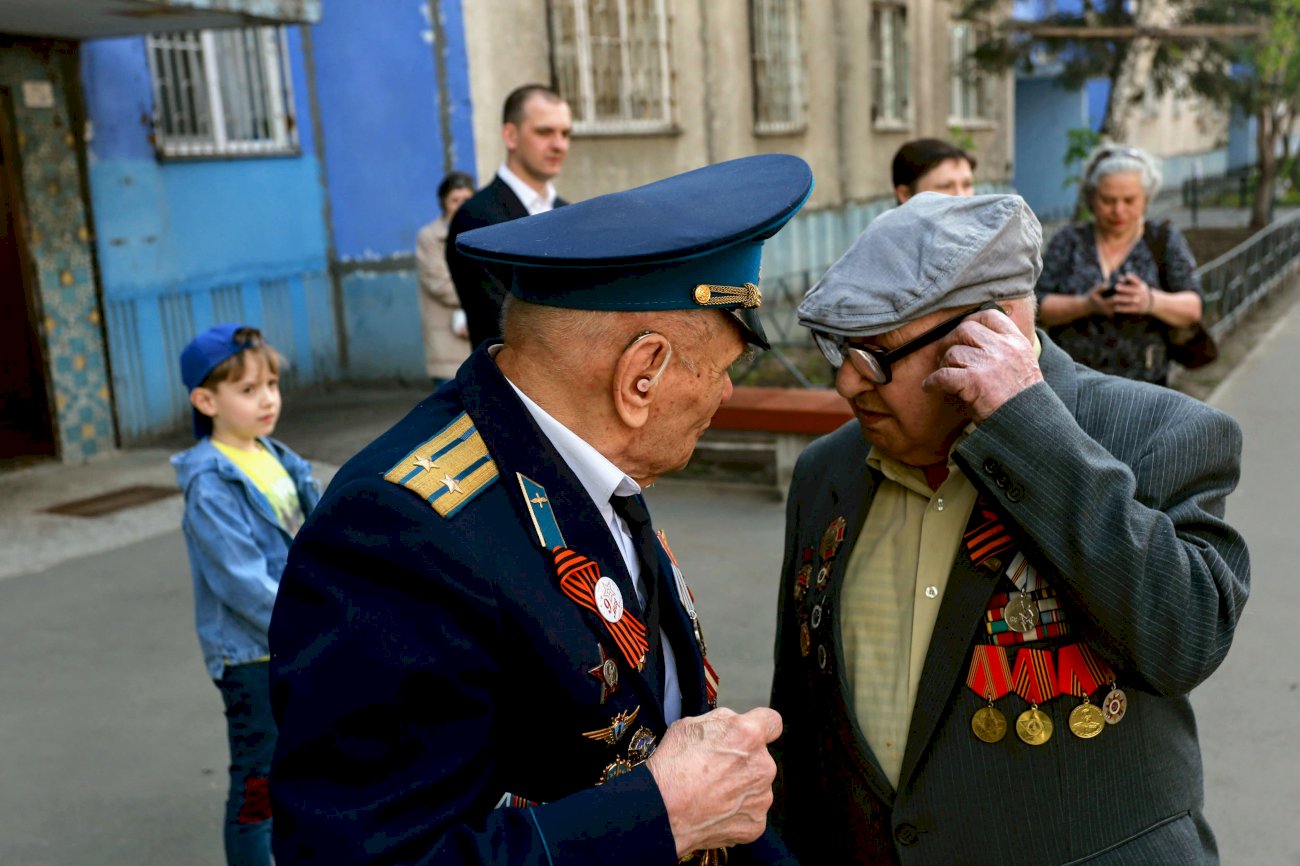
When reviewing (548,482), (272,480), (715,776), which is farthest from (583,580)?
(272,480)

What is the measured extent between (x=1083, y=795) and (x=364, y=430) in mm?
7687

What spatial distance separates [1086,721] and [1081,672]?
0.24 ft

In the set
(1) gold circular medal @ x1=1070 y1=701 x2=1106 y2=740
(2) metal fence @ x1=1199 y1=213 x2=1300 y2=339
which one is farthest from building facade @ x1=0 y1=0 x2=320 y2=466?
(2) metal fence @ x1=1199 y1=213 x2=1300 y2=339

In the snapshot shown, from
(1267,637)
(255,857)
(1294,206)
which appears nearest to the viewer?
(255,857)

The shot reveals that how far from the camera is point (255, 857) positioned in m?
3.01

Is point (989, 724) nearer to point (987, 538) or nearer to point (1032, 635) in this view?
point (1032, 635)

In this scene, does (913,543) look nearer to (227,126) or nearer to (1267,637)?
(1267,637)

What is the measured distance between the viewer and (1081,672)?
70.5 inches

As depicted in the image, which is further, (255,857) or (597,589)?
(255,857)

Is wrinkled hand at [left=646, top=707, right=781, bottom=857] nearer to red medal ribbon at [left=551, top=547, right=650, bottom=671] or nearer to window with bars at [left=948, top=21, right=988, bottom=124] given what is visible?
red medal ribbon at [left=551, top=547, right=650, bottom=671]

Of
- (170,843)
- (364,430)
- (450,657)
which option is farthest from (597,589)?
(364,430)

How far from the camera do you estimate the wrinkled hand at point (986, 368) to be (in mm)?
1726

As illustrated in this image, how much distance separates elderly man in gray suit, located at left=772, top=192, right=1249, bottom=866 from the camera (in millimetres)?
1688

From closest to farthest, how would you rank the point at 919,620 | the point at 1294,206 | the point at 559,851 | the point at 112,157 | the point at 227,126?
1. the point at 559,851
2. the point at 919,620
3. the point at 112,157
4. the point at 227,126
5. the point at 1294,206
